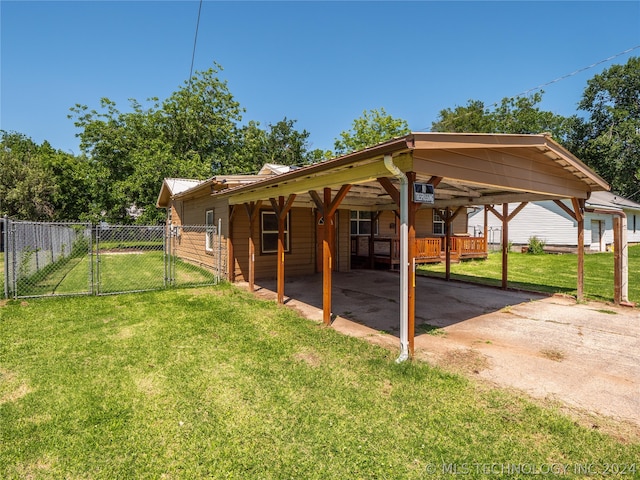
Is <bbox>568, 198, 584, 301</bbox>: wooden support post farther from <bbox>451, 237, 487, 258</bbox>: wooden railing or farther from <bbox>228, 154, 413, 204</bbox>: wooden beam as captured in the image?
<bbox>451, 237, 487, 258</bbox>: wooden railing

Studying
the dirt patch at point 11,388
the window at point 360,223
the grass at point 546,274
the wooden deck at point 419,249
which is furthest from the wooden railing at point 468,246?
the dirt patch at point 11,388

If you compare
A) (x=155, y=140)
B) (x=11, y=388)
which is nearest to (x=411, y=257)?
(x=11, y=388)

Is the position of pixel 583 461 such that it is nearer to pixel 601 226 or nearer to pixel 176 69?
pixel 176 69

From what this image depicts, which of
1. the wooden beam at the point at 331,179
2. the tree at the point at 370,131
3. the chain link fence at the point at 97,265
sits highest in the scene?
the tree at the point at 370,131

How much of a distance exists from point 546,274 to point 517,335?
8540mm

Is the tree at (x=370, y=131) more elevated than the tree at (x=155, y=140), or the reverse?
the tree at (x=370, y=131)

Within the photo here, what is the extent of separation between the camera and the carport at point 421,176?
13.1 ft

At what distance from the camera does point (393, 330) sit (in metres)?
5.47

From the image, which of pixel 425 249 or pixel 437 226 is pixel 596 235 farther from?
pixel 425 249

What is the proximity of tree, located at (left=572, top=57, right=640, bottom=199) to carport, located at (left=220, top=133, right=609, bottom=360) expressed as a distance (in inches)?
1242

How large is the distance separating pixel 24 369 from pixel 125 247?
1986 centimetres

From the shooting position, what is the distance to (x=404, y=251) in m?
4.03

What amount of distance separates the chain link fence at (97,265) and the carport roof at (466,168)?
3.12 m

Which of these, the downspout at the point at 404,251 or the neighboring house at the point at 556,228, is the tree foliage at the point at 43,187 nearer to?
the downspout at the point at 404,251
